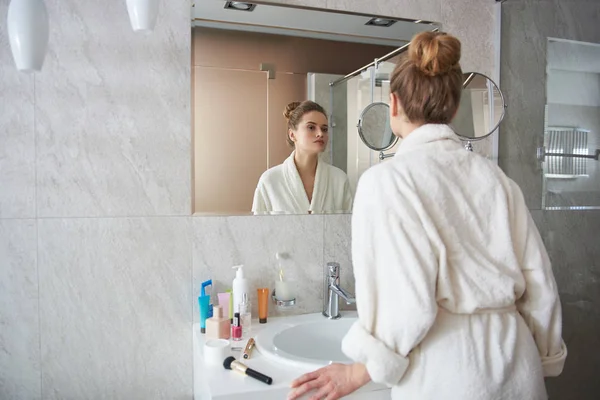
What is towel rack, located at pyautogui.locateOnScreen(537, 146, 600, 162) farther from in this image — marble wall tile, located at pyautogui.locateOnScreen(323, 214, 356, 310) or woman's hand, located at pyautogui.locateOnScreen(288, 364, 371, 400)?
woman's hand, located at pyautogui.locateOnScreen(288, 364, 371, 400)

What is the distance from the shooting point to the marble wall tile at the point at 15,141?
4.23 feet

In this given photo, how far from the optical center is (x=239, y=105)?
4.87ft

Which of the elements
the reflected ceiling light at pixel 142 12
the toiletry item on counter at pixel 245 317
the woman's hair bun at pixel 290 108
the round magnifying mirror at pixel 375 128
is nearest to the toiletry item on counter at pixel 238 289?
the toiletry item on counter at pixel 245 317

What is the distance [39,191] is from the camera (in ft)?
4.36

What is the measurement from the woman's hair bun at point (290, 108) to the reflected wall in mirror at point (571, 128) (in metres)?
0.91

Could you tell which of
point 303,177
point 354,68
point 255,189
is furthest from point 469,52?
point 255,189

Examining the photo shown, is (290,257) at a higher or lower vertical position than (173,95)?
lower

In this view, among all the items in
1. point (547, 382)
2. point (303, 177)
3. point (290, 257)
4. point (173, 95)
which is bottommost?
point (547, 382)

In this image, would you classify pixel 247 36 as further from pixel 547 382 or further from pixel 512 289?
pixel 547 382

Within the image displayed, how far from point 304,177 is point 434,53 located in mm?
771

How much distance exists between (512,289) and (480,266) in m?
0.08

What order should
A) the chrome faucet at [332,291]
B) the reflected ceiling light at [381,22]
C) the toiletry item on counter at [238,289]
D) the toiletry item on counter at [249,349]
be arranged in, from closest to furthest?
the toiletry item on counter at [249,349] < the toiletry item on counter at [238,289] < the chrome faucet at [332,291] < the reflected ceiling light at [381,22]

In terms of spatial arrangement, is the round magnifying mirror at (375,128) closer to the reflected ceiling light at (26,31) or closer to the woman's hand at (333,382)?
the woman's hand at (333,382)

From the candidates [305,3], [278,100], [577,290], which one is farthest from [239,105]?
[577,290]
